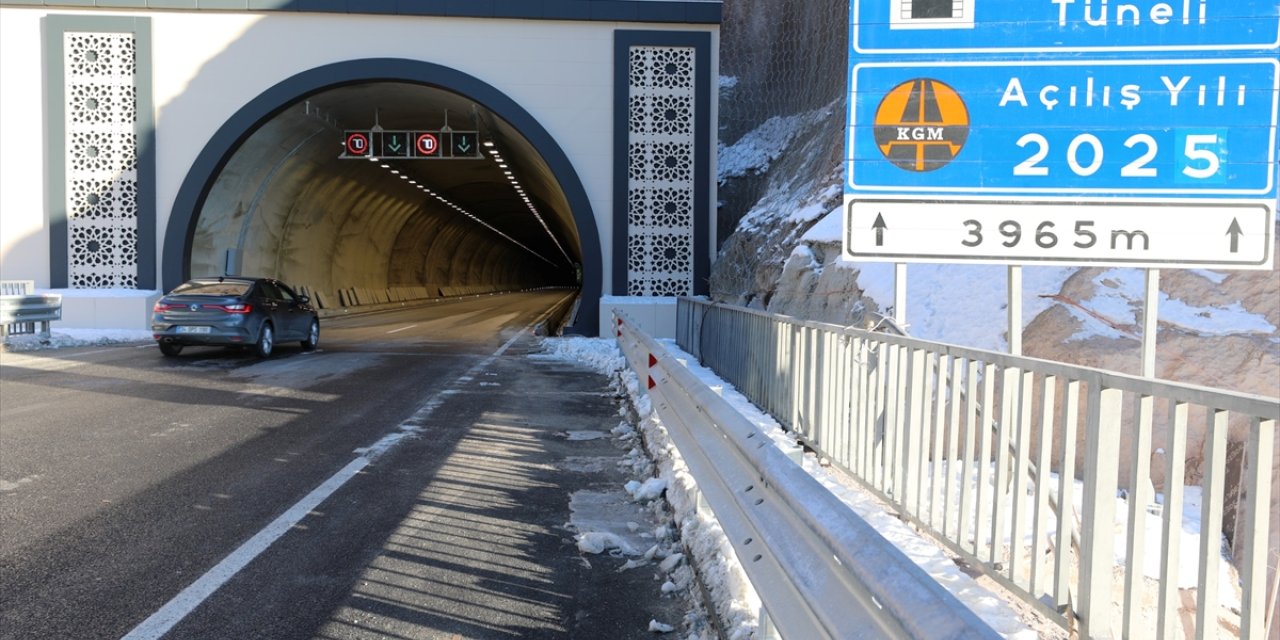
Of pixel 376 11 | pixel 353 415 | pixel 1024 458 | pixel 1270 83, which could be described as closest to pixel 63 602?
pixel 1024 458

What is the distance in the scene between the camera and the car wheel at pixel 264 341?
1584cm

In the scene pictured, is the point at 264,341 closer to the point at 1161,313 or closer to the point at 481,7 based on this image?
the point at 481,7

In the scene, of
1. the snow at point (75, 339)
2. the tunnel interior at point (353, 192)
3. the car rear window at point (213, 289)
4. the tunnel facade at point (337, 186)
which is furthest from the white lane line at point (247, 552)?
the tunnel interior at point (353, 192)

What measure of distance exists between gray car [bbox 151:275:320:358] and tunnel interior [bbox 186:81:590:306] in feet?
22.9

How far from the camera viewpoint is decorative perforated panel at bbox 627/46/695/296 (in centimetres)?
2205

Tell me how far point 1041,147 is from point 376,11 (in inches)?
Answer: 724

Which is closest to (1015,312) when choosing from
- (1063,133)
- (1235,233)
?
(1063,133)

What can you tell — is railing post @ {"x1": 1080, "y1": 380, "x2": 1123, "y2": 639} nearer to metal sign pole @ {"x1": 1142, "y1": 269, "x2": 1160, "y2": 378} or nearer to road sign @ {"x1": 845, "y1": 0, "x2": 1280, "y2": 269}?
metal sign pole @ {"x1": 1142, "y1": 269, "x2": 1160, "y2": 378}

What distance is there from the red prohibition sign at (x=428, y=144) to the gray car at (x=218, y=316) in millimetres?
9199

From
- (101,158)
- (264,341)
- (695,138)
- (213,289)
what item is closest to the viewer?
(213,289)

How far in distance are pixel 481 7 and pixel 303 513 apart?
1784cm

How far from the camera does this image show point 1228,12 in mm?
6066

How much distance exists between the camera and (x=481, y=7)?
70.7ft

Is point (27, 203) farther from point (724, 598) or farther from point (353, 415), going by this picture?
point (724, 598)
